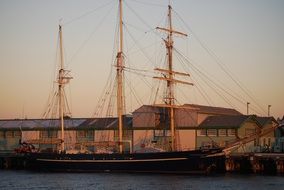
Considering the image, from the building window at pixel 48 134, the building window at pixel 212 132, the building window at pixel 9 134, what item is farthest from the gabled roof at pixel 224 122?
the building window at pixel 9 134

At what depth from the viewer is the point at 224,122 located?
76312 millimetres

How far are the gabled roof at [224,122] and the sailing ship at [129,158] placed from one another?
340 inches

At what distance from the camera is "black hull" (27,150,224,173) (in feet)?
207

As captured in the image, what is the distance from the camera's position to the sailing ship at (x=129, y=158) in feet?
208

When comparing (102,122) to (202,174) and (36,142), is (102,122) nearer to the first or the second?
(36,142)

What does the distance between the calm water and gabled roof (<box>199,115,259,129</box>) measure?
15.6m

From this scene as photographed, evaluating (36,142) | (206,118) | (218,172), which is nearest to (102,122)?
(36,142)

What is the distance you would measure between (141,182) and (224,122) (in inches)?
980

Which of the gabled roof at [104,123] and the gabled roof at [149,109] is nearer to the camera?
the gabled roof at [149,109]

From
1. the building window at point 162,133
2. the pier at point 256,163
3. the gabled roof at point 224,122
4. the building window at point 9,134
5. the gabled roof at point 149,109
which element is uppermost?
the gabled roof at point 149,109

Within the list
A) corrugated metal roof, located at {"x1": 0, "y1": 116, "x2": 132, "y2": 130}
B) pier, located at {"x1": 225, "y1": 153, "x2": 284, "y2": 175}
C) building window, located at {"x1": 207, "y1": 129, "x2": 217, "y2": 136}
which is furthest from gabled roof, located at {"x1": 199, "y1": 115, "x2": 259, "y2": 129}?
corrugated metal roof, located at {"x1": 0, "y1": 116, "x2": 132, "y2": 130}

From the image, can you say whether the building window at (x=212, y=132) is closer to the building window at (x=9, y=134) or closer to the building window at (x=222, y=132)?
the building window at (x=222, y=132)

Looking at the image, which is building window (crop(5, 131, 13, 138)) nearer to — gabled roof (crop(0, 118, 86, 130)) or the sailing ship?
gabled roof (crop(0, 118, 86, 130))

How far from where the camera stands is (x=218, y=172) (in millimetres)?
65125
